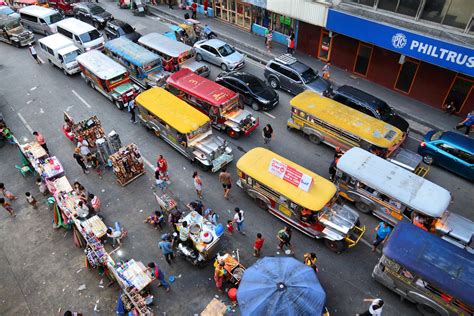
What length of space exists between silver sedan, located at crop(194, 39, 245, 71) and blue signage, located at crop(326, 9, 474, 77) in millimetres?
6820

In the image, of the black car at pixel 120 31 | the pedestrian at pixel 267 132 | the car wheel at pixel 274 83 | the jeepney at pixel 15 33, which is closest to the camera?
the pedestrian at pixel 267 132

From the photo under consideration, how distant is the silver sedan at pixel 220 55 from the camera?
978 inches

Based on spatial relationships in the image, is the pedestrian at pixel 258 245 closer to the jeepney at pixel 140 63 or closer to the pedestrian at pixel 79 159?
the pedestrian at pixel 79 159

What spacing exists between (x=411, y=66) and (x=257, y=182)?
1375 centimetres

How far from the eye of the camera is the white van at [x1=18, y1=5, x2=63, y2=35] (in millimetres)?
29438

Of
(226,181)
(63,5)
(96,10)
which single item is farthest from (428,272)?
(63,5)

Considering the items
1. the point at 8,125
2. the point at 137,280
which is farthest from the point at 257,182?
the point at 8,125

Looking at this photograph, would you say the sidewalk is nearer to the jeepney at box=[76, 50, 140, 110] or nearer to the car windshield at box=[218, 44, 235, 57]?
the car windshield at box=[218, 44, 235, 57]

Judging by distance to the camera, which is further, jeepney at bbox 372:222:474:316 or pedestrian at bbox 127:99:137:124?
pedestrian at bbox 127:99:137:124

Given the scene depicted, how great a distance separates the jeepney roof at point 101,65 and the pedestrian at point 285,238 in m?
15.0

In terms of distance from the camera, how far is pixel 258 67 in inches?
1027

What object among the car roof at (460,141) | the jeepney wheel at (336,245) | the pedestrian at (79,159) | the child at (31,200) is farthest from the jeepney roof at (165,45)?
the car roof at (460,141)

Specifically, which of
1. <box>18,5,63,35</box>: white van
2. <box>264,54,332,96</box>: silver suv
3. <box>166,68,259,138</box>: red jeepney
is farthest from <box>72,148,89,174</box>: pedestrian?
<box>18,5,63,35</box>: white van

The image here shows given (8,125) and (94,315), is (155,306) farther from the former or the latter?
(8,125)
